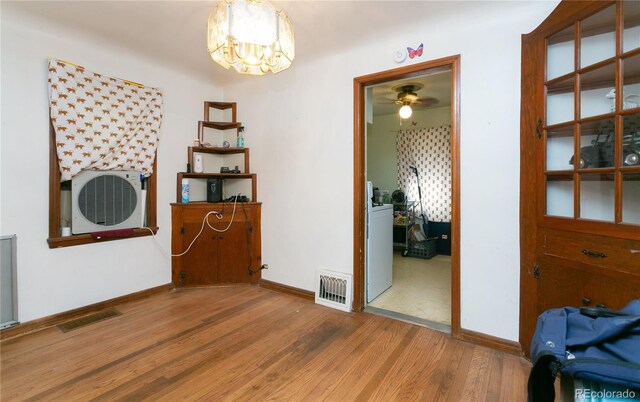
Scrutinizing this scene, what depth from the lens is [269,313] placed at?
2.58 m

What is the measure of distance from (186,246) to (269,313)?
129 centimetres

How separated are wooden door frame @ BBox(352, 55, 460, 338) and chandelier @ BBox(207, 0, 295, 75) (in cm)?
106

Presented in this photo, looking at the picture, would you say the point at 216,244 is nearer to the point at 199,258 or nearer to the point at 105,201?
the point at 199,258

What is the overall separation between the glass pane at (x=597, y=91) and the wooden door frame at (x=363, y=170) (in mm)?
702

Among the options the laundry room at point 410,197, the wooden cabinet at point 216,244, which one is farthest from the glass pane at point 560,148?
the wooden cabinet at point 216,244

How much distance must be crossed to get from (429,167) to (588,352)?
431cm

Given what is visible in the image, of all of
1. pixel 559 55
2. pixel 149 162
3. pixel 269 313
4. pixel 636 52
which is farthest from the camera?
pixel 149 162

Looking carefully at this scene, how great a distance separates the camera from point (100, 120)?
8.45 ft

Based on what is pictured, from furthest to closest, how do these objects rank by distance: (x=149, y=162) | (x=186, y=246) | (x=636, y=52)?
(x=186, y=246) → (x=149, y=162) → (x=636, y=52)

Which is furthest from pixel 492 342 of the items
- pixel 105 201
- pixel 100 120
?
pixel 100 120

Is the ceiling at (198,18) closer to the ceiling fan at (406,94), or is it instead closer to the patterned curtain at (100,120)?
the patterned curtain at (100,120)

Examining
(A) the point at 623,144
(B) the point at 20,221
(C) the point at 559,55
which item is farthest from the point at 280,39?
(B) the point at 20,221

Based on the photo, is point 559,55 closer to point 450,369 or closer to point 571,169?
point 571,169

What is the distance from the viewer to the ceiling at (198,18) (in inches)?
76.7
